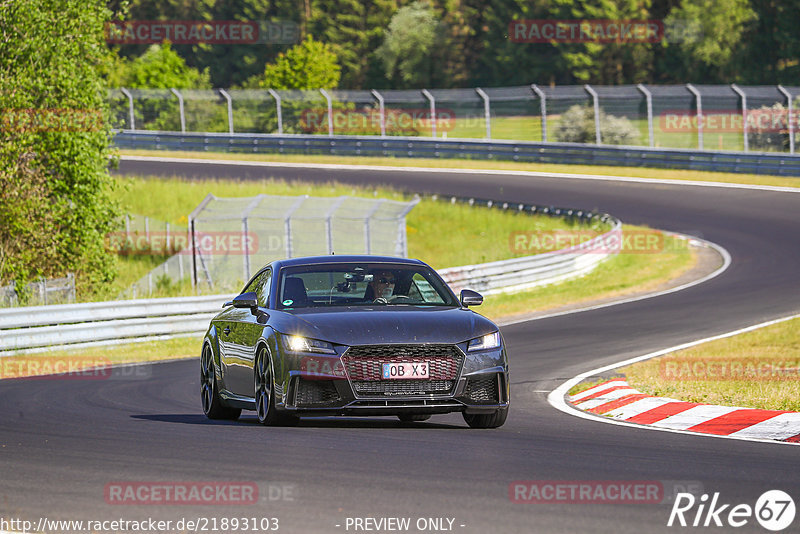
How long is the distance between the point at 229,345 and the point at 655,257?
21100 millimetres

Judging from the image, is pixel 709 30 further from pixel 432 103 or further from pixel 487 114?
pixel 432 103

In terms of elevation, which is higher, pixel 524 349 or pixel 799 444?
pixel 799 444

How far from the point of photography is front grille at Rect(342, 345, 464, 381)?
934 cm

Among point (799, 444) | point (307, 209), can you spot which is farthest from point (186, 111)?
point (799, 444)

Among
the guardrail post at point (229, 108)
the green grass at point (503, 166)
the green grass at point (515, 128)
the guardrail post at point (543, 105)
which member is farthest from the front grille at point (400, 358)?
the guardrail post at point (229, 108)

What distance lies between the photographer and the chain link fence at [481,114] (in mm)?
47344

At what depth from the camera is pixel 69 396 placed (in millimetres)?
13250

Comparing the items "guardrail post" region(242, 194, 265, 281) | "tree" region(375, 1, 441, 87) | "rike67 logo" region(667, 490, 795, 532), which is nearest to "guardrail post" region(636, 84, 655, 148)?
"guardrail post" region(242, 194, 265, 281)

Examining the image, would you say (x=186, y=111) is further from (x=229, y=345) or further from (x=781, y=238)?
(x=229, y=345)

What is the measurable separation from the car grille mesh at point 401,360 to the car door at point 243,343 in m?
1.19

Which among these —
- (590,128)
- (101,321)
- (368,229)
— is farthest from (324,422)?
(590,128)

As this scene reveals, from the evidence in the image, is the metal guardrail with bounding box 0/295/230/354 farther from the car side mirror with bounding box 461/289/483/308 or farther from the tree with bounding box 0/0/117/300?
the car side mirror with bounding box 461/289/483/308

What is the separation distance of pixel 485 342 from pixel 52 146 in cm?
1890

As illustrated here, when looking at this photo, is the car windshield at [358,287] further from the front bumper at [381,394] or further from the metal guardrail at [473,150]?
the metal guardrail at [473,150]
